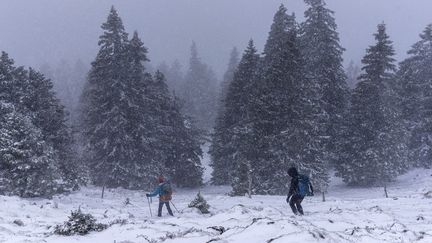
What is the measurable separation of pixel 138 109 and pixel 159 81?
5.77 m

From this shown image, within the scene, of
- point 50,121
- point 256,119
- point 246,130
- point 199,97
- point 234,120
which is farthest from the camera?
point 199,97

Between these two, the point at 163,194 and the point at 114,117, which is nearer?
the point at 163,194

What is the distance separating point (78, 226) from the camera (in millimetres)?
12984

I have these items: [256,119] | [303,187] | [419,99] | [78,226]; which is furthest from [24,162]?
[419,99]

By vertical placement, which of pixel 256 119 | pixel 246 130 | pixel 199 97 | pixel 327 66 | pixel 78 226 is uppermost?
pixel 199 97

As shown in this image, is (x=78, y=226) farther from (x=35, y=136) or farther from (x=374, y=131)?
(x=374, y=131)

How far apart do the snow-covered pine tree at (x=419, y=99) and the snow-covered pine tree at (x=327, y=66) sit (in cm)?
648

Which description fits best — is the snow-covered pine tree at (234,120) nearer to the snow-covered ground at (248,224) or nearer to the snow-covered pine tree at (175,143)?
the snow-covered pine tree at (175,143)

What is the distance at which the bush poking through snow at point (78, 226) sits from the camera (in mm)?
12762

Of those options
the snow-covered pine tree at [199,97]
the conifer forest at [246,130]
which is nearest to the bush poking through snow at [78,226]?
the conifer forest at [246,130]

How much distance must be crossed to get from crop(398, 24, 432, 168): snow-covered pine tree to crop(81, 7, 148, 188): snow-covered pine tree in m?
23.1

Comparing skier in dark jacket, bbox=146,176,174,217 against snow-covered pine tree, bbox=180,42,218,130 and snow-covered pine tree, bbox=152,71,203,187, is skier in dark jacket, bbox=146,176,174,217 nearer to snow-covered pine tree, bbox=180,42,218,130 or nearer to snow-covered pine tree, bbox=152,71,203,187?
snow-covered pine tree, bbox=152,71,203,187

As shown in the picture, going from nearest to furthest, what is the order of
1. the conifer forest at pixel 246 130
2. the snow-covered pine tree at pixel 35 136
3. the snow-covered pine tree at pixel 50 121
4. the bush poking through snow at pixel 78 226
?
the bush poking through snow at pixel 78 226 → the snow-covered pine tree at pixel 35 136 → the conifer forest at pixel 246 130 → the snow-covered pine tree at pixel 50 121

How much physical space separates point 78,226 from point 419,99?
117 ft
